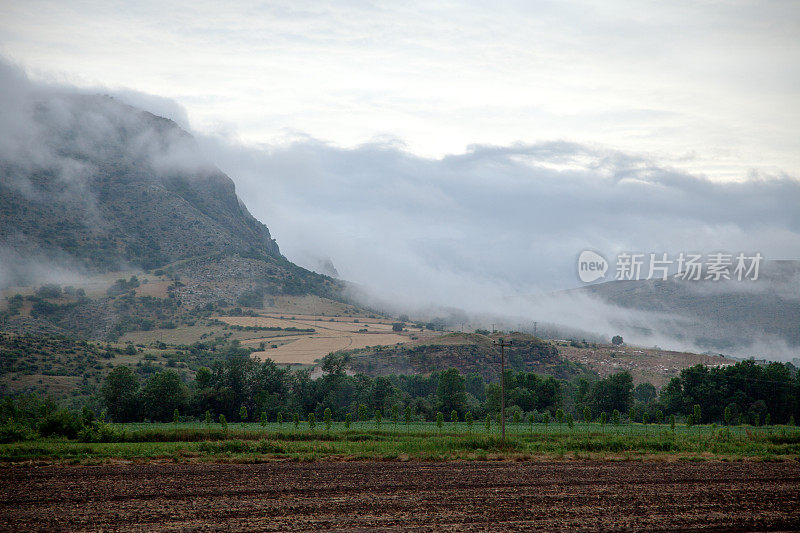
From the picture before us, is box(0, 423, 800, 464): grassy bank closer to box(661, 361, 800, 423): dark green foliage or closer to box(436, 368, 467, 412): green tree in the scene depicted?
box(661, 361, 800, 423): dark green foliage

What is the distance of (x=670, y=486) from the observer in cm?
3441

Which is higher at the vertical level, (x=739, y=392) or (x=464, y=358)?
(x=739, y=392)

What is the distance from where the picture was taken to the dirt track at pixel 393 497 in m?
25.5

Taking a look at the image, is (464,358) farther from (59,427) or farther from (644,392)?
(59,427)

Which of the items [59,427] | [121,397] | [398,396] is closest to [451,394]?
[398,396]

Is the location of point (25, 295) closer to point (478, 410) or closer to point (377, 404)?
point (377, 404)

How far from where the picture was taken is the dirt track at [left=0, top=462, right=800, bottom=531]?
25.5 m

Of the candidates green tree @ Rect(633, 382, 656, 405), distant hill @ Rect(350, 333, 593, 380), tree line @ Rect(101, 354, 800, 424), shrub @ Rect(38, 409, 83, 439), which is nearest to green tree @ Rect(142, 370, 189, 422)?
tree line @ Rect(101, 354, 800, 424)

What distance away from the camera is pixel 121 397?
8119cm

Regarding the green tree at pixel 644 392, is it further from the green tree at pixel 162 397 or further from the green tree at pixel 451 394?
the green tree at pixel 162 397

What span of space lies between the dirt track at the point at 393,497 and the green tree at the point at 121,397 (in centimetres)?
4461

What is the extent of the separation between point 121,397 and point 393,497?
2387 inches

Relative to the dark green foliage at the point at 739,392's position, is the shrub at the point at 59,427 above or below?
below

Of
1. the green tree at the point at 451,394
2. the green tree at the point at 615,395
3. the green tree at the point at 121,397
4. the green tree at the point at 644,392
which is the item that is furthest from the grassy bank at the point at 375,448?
the green tree at the point at 644,392
